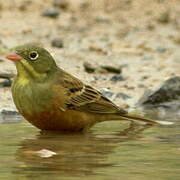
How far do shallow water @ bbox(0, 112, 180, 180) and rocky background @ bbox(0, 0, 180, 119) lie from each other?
1387mm

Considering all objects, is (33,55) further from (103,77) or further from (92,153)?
(103,77)

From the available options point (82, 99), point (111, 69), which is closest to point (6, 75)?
point (111, 69)

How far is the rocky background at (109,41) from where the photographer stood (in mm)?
10641

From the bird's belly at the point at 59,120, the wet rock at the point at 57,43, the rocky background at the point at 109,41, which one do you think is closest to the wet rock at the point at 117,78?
the rocky background at the point at 109,41

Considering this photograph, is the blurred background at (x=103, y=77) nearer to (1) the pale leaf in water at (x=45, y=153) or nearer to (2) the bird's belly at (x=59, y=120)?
(1) the pale leaf in water at (x=45, y=153)

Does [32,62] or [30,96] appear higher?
[32,62]

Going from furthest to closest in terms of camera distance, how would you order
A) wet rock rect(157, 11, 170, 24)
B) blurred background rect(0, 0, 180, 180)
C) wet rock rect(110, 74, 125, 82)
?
1. wet rock rect(157, 11, 170, 24)
2. wet rock rect(110, 74, 125, 82)
3. blurred background rect(0, 0, 180, 180)

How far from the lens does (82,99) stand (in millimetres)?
8516

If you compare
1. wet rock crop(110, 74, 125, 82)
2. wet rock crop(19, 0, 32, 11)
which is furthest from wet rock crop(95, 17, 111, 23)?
wet rock crop(110, 74, 125, 82)

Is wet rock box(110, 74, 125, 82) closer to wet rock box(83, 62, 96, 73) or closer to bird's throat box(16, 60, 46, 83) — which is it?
wet rock box(83, 62, 96, 73)

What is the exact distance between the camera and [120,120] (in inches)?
361

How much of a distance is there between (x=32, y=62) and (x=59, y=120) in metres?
0.66

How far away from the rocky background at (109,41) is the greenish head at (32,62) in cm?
119

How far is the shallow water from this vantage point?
239 inches
